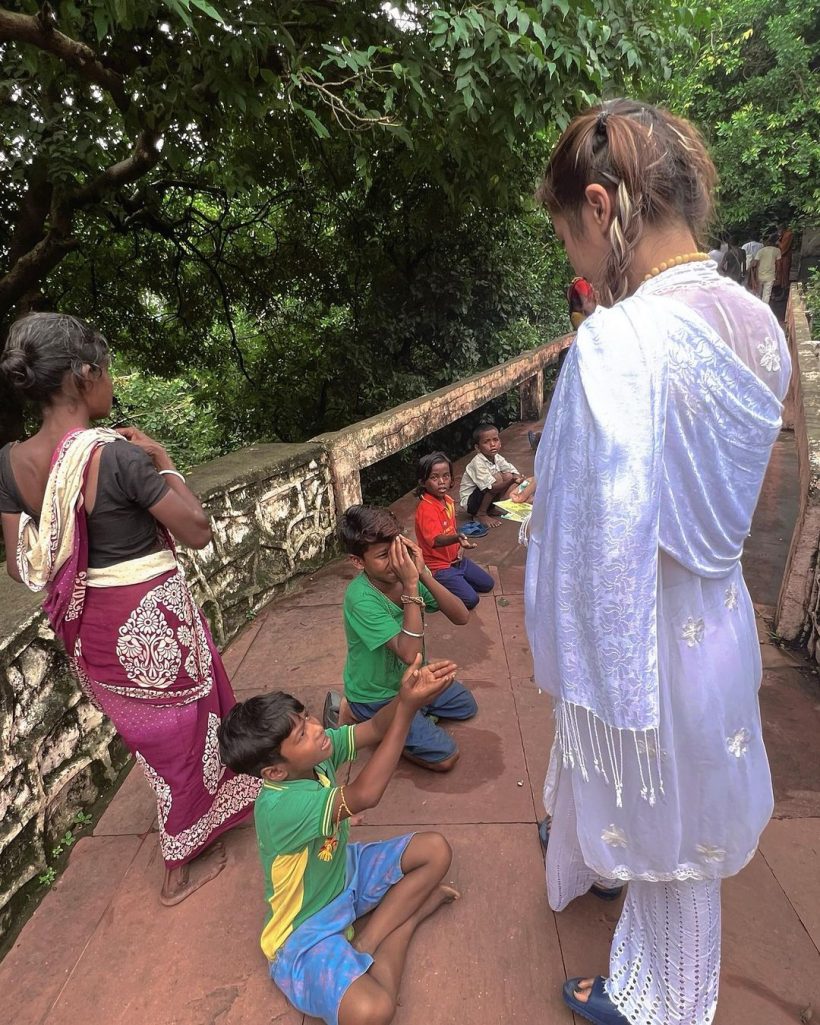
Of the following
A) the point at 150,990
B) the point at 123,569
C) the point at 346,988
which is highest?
the point at 123,569

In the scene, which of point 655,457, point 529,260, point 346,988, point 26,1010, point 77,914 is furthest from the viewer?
point 529,260

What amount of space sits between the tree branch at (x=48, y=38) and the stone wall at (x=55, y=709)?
8.20ft

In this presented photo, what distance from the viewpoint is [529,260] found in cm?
865

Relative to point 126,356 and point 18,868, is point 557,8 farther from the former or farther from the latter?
point 126,356

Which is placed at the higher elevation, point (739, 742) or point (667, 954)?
point (739, 742)

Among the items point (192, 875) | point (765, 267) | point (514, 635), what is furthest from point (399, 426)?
point (765, 267)

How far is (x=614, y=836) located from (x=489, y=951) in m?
0.71

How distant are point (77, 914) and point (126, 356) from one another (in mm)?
8396

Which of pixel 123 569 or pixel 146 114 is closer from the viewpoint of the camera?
pixel 123 569

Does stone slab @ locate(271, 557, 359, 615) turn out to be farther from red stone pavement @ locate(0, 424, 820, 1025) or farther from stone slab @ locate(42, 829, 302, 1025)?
stone slab @ locate(42, 829, 302, 1025)

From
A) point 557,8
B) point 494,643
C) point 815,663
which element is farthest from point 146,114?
point 815,663

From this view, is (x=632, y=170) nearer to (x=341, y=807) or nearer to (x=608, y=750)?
(x=608, y=750)

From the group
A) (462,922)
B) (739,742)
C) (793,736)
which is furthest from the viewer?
(793,736)

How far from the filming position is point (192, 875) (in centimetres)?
196
